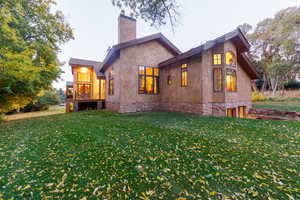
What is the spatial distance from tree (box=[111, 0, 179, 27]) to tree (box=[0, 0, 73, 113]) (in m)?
5.30

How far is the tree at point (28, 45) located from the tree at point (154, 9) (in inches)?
209

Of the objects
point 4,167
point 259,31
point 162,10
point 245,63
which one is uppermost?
point 259,31

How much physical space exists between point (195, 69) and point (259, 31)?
21.8 metres

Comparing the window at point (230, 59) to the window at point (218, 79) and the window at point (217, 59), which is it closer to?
the window at point (217, 59)

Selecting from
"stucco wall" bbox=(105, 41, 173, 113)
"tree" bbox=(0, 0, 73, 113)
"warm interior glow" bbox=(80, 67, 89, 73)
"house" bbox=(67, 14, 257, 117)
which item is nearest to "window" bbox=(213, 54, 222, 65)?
"house" bbox=(67, 14, 257, 117)

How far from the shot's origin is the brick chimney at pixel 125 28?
34.5 feet

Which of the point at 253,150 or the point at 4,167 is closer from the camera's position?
the point at 4,167

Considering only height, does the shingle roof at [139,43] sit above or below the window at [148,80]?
above

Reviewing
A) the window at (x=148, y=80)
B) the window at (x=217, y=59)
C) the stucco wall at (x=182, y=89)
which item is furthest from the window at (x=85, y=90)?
the window at (x=217, y=59)

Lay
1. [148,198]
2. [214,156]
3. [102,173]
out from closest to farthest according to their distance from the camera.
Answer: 1. [148,198]
2. [102,173]
3. [214,156]

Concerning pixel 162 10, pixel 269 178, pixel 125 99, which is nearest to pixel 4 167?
pixel 269 178

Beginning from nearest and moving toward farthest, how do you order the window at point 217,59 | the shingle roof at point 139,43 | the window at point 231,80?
the window at point 217,59
the window at point 231,80
the shingle roof at point 139,43

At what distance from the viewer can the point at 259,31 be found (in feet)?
67.7

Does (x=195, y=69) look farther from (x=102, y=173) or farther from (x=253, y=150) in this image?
(x=102, y=173)
